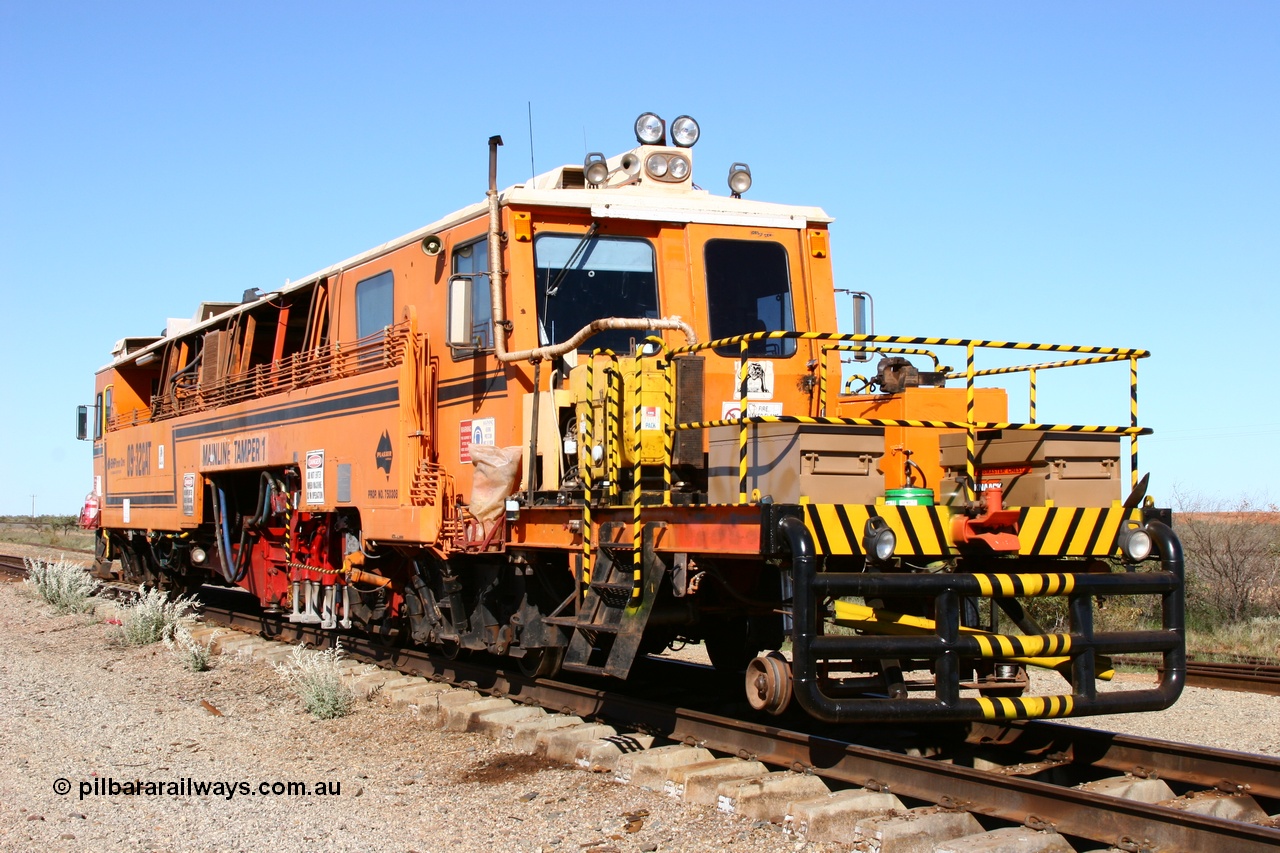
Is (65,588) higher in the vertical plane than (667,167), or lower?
lower

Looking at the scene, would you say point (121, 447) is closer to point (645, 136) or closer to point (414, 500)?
point (414, 500)

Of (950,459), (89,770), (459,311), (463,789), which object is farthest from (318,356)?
(950,459)

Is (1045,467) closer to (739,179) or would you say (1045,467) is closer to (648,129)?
(739,179)

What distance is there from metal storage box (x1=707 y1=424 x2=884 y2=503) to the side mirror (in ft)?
9.63

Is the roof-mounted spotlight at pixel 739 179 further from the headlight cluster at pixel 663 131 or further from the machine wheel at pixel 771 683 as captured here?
the machine wheel at pixel 771 683

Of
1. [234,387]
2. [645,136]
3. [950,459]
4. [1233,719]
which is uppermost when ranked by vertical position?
[645,136]

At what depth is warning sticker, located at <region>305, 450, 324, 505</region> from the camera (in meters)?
10.9

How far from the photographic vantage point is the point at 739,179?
9.38m

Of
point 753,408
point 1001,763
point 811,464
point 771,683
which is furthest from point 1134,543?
point 753,408

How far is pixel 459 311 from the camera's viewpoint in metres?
8.73

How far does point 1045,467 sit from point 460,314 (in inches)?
166

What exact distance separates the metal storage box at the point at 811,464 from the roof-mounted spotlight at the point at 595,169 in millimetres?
3076

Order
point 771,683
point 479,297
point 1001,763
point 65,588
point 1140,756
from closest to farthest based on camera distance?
point 771,683
point 1140,756
point 1001,763
point 479,297
point 65,588

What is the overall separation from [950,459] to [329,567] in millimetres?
6499
